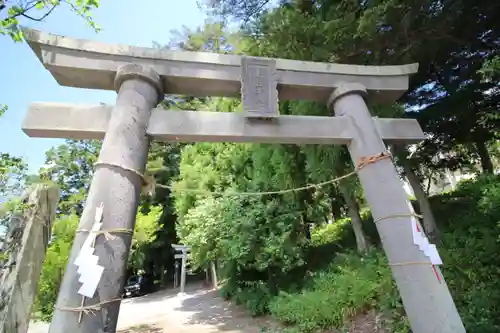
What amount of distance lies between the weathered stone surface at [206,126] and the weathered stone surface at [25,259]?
0.59 meters

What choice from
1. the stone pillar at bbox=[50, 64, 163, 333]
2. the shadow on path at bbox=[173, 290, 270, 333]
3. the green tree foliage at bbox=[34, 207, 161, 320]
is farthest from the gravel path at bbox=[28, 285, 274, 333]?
the stone pillar at bbox=[50, 64, 163, 333]

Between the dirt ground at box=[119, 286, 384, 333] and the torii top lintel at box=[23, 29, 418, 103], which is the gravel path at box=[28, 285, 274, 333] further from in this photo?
the torii top lintel at box=[23, 29, 418, 103]

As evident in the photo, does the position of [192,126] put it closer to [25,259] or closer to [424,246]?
[25,259]

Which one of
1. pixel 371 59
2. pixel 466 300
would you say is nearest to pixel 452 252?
pixel 466 300

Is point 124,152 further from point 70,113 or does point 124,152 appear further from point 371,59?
point 371,59

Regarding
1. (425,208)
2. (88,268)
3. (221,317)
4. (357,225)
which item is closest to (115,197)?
(88,268)

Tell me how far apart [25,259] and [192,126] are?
1636 millimetres

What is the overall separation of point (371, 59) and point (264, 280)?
6371mm

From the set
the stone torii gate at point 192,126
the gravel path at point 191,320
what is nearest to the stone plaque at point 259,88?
the stone torii gate at point 192,126

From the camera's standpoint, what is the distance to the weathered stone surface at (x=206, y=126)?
2.22 meters

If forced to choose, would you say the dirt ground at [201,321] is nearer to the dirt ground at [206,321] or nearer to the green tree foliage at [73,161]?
the dirt ground at [206,321]

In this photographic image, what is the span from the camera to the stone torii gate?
6.23 ft

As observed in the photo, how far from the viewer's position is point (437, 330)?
6.79 ft

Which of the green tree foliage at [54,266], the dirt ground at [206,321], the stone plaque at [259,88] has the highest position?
the stone plaque at [259,88]
